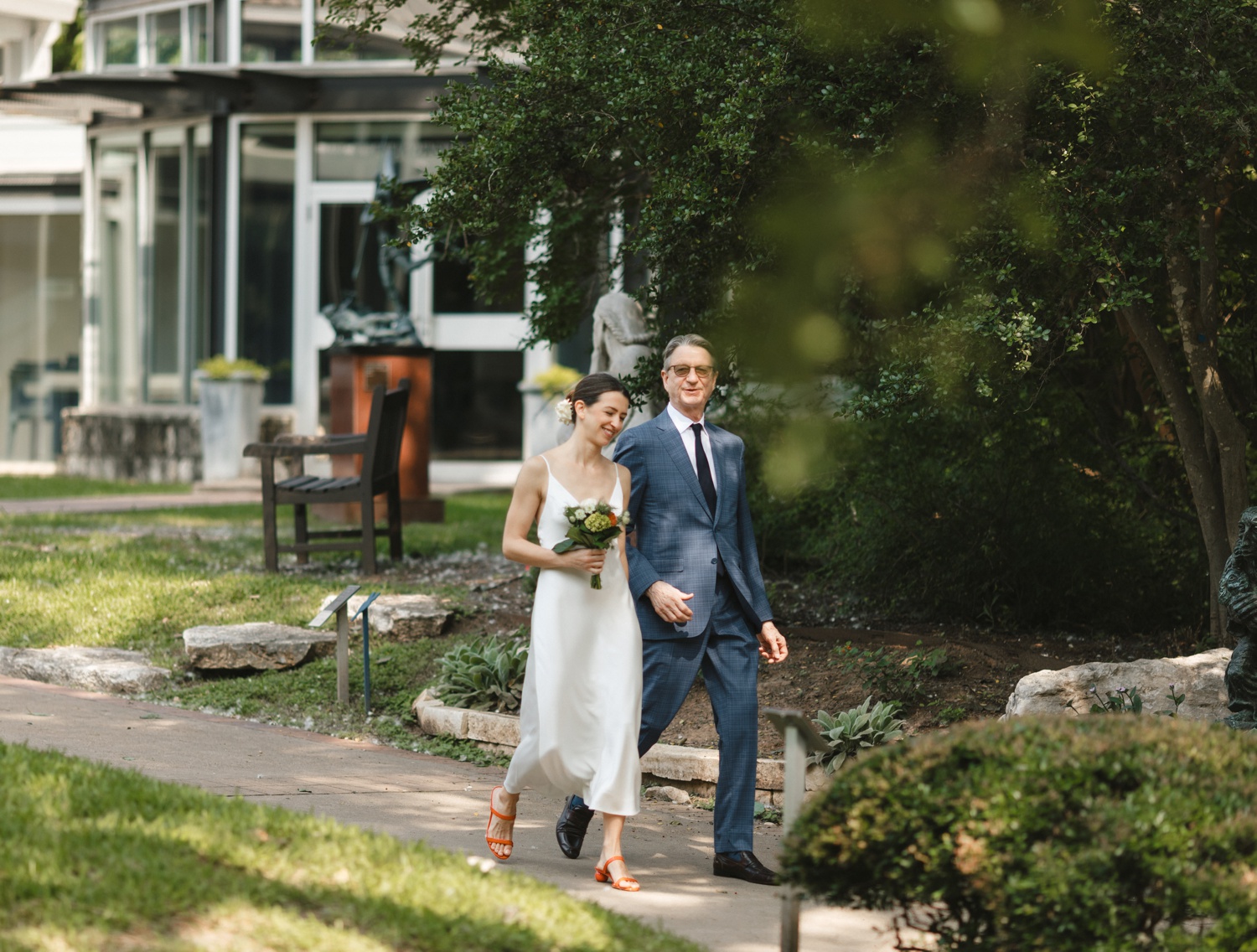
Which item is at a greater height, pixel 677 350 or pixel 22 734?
pixel 677 350

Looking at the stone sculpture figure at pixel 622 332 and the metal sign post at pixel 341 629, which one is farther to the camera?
the stone sculpture figure at pixel 622 332

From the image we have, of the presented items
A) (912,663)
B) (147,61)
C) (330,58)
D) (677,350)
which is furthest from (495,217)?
(147,61)

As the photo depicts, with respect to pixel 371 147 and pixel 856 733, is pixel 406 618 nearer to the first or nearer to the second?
pixel 856 733

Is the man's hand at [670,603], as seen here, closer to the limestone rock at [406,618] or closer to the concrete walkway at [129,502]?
the limestone rock at [406,618]

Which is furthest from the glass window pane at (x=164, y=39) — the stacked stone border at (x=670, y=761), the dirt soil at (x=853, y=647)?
the stacked stone border at (x=670, y=761)

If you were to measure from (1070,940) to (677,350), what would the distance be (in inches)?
106

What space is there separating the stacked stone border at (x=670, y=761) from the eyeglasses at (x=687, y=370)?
1831 mm

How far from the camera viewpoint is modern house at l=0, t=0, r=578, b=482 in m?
21.5

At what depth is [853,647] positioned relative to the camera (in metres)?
8.09

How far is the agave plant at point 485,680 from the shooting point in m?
7.55

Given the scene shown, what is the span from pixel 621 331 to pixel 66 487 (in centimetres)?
1338

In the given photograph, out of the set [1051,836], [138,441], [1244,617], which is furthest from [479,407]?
[1051,836]

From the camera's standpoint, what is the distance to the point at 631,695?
197 inches

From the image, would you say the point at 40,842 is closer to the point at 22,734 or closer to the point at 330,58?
the point at 22,734
